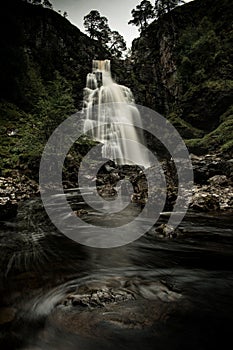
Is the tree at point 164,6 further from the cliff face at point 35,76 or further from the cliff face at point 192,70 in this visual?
the cliff face at point 35,76

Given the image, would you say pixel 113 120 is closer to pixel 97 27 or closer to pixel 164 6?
pixel 164 6

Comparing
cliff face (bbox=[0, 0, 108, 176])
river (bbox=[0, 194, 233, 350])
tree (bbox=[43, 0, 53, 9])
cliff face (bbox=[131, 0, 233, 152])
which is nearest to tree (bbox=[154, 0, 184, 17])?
cliff face (bbox=[131, 0, 233, 152])

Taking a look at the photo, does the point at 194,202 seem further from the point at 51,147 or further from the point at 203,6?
the point at 203,6

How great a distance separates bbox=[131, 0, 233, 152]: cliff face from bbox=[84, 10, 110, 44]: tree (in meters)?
13.3

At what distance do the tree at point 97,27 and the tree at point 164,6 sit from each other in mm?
13040

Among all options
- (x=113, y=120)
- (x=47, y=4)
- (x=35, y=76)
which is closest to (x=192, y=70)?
(x=113, y=120)

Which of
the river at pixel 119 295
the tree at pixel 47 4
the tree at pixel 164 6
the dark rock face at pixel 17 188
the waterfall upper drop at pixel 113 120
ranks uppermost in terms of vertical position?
the tree at pixel 47 4

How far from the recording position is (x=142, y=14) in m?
40.6

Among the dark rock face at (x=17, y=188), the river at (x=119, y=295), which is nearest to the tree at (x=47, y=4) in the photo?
the dark rock face at (x=17, y=188)

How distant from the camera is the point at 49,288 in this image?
11.5 feet

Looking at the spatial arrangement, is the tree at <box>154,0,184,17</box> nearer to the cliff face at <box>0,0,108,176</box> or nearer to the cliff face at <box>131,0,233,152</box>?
the cliff face at <box>131,0,233,152</box>

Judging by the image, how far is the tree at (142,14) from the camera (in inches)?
1561

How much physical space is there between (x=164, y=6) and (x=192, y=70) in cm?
1574

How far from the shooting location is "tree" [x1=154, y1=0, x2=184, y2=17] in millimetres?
34062
